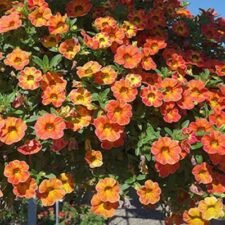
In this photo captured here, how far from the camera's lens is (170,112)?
6.07 feet

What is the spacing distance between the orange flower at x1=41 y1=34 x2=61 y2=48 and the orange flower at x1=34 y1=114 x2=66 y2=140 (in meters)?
0.28

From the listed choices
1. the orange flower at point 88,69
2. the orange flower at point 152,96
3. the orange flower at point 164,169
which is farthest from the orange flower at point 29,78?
the orange flower at point 164,169

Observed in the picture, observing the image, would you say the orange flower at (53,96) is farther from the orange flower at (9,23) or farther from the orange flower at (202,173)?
the orange flower at (202,173)

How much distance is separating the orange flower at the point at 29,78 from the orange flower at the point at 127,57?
0.85 feet

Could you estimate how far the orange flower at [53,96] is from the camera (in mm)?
1763

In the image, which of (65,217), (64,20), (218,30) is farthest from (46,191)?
(65,217)

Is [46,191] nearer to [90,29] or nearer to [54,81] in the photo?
[54,81]

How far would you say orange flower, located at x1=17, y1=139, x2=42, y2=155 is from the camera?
5.62ft

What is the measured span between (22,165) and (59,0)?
2.10 ft

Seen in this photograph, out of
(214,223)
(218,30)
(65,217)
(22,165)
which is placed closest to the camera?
(22,165)

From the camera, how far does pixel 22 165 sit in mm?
1729

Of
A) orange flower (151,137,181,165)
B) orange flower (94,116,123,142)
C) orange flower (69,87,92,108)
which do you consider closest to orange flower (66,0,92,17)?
orange flower (69,87,92,108)

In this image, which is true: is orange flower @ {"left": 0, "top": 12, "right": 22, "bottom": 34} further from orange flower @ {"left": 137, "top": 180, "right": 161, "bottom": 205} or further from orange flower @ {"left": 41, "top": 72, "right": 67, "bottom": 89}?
orange flower @ {"left": 137, "top": 180, "right": 161, "bottom": 205}

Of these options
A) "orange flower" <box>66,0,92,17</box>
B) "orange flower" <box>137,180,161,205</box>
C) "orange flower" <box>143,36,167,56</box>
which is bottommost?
"orange flower" <box>137,180,161,205</box>
